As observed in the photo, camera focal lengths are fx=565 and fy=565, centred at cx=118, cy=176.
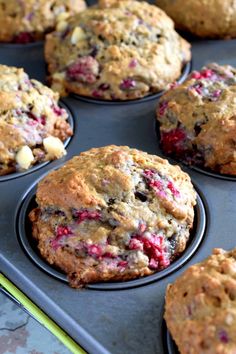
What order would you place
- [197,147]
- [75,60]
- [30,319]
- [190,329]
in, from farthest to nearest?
[75,60], [197,147], [30,319], [190,329]

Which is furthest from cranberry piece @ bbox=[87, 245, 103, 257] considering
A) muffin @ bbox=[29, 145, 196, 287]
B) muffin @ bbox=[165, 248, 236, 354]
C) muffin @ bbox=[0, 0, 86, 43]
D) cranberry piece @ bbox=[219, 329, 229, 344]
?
muffin @ bbox=[0, 0, 86, 43]

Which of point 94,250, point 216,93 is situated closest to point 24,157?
point 94,250

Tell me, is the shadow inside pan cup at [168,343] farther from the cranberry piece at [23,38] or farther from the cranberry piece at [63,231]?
the cranberry piece at [23,38]

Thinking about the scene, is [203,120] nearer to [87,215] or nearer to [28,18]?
[87,215]

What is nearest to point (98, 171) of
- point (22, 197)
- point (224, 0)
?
point (22, 197)

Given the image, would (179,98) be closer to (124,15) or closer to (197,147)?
(197,147)

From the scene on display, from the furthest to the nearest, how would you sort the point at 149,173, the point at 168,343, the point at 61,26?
the point at 61,26, the point at 149,173, the point at 168,343
